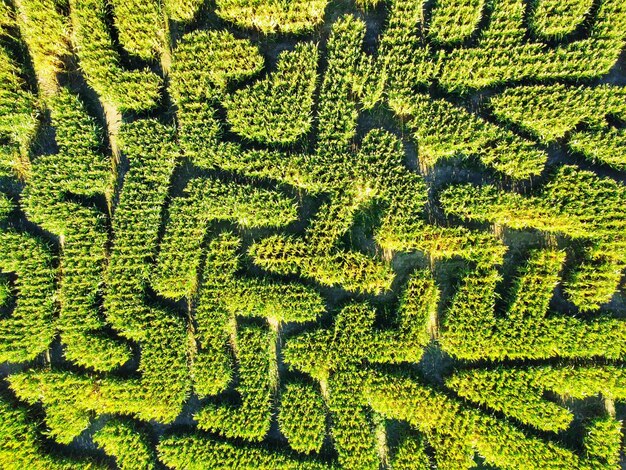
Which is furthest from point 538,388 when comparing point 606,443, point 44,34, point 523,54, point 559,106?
Answer: point 44,34

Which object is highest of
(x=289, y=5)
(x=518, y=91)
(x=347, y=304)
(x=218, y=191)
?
(x=289, y=5)

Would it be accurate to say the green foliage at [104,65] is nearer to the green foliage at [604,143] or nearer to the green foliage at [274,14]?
the green foliage at [274,14]

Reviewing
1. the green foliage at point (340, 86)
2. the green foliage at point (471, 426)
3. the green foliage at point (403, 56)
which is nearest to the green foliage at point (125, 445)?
the green foliage at point (471, 426)

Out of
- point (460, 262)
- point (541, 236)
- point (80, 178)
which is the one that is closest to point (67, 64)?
point (80, 178)

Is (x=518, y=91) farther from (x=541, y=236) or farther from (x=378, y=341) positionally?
(x=378, y=341)

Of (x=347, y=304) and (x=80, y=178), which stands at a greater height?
(x=80, y=178)

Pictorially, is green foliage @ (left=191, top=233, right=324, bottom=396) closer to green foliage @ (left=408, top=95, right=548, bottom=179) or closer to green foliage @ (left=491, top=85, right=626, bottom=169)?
green foliage @ (left=408, top=95, right=548, bottom=179)

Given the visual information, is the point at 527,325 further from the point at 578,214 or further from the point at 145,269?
the point at 145,269

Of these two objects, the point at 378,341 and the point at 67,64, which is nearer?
the point at 378,341
